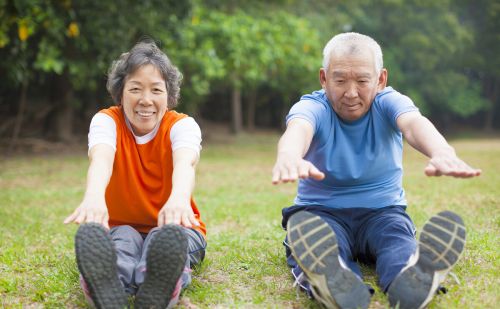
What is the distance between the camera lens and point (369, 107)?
10.8 ft

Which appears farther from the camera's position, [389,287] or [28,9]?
[28,9]

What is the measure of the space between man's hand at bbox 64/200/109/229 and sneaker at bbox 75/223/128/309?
0.17 metres

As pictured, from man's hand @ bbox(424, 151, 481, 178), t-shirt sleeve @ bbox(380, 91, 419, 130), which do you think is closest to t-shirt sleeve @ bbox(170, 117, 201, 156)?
t-shirt sleeve @ bbox(380, 91, 419, 130)

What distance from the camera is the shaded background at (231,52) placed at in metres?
11.9

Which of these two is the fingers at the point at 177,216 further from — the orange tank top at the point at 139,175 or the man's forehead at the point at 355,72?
the man's forehead at the point at 355,72

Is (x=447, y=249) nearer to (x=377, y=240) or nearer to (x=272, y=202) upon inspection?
(x=377, y=240)

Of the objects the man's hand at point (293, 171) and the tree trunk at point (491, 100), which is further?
the tree trunk at point (491, 100)

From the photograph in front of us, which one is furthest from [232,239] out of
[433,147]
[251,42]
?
[251,42]

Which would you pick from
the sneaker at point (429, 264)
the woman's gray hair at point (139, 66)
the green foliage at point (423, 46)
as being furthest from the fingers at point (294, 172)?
the green foliage at point (423, 46)

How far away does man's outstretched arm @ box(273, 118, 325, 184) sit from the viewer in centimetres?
264

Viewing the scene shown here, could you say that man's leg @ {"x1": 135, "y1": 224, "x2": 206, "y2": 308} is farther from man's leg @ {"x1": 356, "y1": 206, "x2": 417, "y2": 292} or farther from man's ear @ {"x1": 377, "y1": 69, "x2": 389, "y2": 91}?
man's ear @ {"x1": 377, "y1": 69, "x2": 389, "y2": 91}

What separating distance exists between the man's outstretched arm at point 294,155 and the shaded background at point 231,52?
192 centimetres

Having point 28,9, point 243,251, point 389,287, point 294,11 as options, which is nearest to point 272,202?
point 243,251

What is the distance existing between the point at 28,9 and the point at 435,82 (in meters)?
25.4
